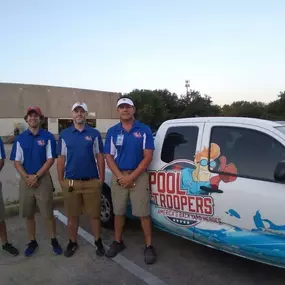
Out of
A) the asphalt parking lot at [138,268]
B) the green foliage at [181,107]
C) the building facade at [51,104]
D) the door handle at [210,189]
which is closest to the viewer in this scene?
the door handle at [210,189]

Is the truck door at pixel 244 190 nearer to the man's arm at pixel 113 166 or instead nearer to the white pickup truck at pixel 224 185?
the white pickup truck at pixel 224 185

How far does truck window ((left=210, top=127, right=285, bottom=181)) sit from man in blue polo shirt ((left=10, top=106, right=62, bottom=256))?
6.99 ft

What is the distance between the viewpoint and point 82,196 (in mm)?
4160

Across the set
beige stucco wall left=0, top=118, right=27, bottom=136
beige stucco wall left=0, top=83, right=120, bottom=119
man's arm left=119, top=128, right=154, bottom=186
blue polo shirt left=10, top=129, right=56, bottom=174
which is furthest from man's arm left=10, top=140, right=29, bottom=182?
beige stucco wall left=0, top=83, right=120, bottom=119

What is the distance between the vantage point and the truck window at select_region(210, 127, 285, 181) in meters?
3.06

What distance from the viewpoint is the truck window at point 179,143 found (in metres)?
3.70

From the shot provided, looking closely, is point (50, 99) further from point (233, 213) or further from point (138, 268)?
point (233, 213)

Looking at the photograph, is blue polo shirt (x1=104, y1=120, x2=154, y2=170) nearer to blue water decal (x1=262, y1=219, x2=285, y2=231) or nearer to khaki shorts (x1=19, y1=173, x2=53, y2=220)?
khaki shorts (x1=19, y1=173, x2=53, y2=220)

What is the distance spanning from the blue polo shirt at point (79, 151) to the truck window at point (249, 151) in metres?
1.53

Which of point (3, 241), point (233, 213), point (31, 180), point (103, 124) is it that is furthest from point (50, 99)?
point (233, 213)

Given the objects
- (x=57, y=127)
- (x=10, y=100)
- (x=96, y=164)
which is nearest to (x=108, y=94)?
(x=57, y=127)

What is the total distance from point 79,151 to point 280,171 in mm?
2313

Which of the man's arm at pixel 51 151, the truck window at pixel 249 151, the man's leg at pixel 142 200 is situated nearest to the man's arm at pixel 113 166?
the man's leg at pixel 142 200

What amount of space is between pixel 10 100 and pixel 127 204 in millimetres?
36391
